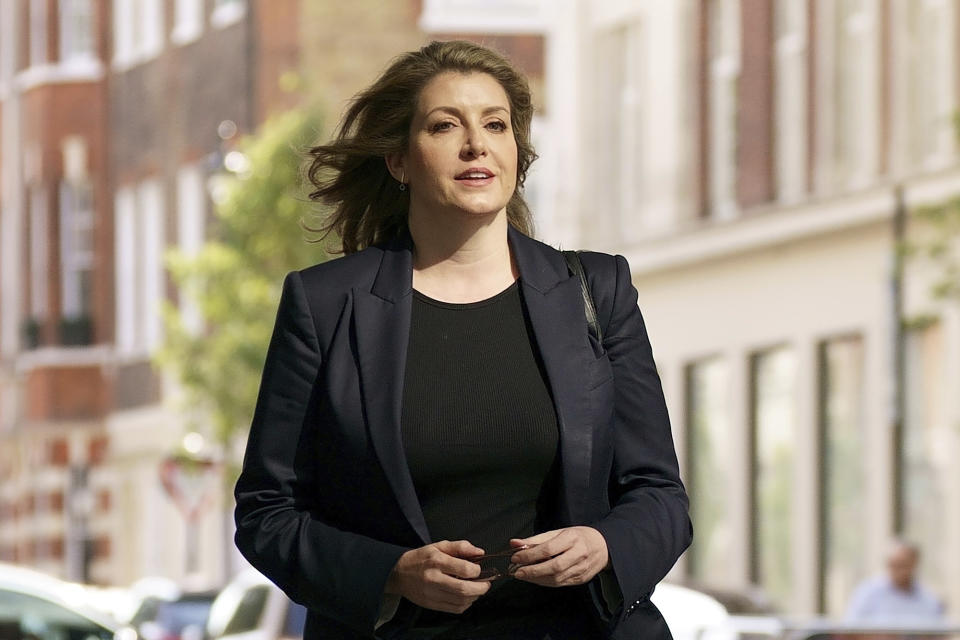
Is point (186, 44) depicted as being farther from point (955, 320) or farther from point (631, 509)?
point (631, 509)

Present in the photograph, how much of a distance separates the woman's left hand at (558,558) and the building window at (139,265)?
4252 centimetres

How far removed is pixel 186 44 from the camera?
47031 mm

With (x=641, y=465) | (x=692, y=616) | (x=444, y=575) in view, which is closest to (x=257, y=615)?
(x=692, y=616)

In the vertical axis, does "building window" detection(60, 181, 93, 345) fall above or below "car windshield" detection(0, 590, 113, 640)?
below

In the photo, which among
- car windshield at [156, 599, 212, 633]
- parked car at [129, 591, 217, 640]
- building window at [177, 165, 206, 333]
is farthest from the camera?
building window at [177, 165, 206, 333]

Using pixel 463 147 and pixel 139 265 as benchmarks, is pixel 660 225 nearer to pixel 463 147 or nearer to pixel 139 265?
pixel 139 265

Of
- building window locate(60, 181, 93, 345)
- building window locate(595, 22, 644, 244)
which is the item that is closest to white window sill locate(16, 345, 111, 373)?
building window locate(60, 181, 93, 345)

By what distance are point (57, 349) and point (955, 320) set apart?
957 inches

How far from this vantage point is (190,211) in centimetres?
4628

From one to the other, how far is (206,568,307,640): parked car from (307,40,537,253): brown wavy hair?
11.9 meters

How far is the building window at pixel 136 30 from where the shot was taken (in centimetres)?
4856

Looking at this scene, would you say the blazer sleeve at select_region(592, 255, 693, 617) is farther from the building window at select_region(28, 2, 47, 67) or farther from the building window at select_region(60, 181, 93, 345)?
the building window at select_region(28, 2, 47, 67)

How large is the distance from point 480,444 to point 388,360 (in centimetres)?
23

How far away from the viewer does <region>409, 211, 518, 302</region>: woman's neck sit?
4.99 metres
